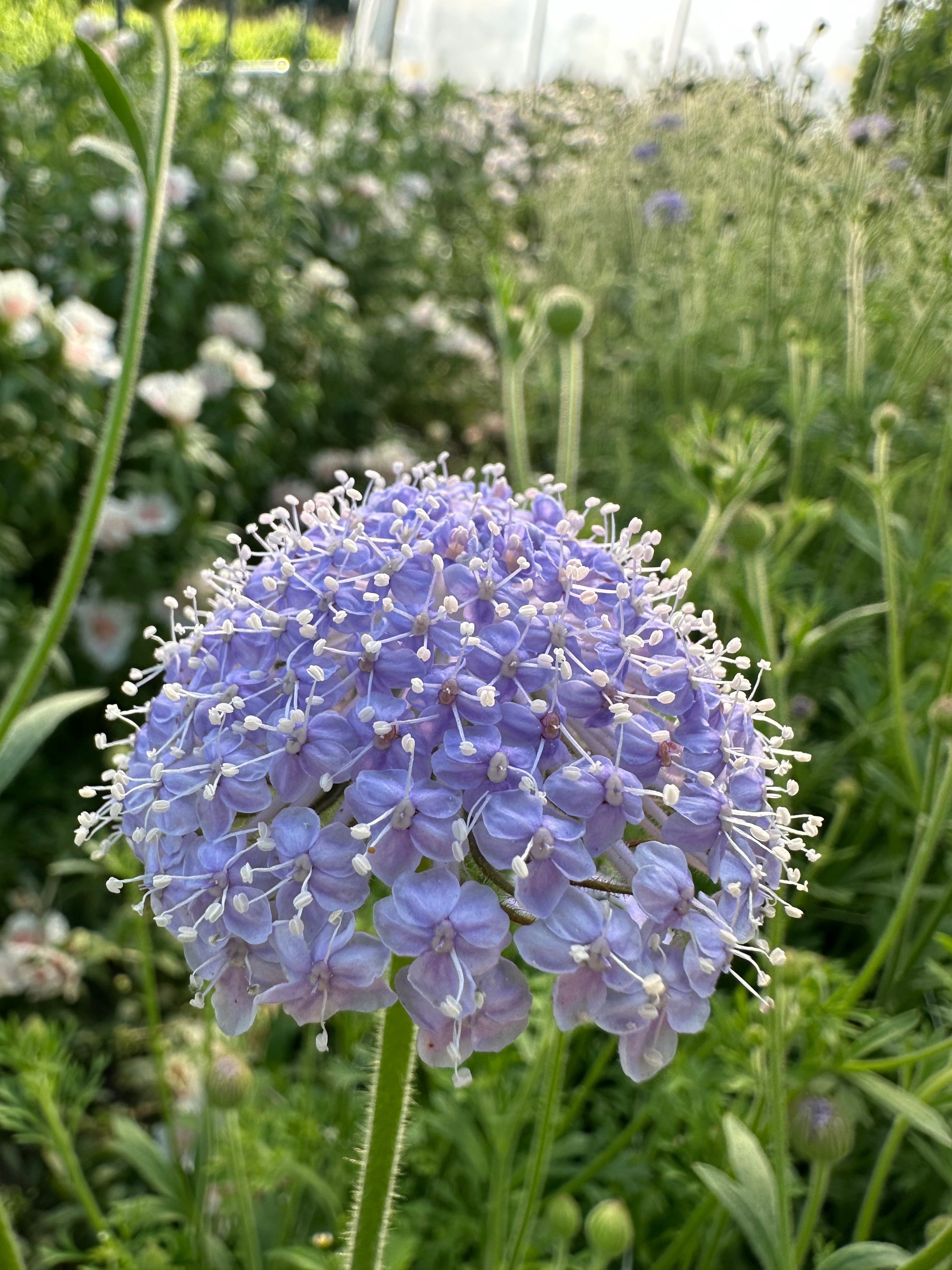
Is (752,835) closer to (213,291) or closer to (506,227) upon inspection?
(213,291)

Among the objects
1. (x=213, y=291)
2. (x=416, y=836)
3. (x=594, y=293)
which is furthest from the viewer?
(x=594, y=293)

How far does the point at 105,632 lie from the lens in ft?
9.15

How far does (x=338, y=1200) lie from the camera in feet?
5.07

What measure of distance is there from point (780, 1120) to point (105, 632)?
2.21 meters

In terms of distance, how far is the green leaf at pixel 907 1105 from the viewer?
3.58ft

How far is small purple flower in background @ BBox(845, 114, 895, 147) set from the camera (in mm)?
2436

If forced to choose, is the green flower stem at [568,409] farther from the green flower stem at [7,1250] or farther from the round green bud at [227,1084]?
the green flower stem at [7,1250]

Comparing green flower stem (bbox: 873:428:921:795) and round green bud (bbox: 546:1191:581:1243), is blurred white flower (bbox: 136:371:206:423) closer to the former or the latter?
green flower stem (bbox: 873:428:921:795)

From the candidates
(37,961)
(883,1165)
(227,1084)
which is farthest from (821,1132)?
(37,961)

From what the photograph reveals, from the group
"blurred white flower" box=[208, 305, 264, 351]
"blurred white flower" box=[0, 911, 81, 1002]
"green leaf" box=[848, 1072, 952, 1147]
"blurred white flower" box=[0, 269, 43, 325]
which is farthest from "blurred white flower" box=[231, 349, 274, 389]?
"green leaf" box=[848, 1072, 952, 1147]

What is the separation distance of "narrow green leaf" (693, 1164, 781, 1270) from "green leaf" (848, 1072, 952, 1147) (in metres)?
0.19

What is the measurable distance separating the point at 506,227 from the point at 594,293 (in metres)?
2.08

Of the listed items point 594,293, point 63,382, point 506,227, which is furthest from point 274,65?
point 63,382

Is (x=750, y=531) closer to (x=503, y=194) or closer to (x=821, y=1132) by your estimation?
(x=821, y=1132)
